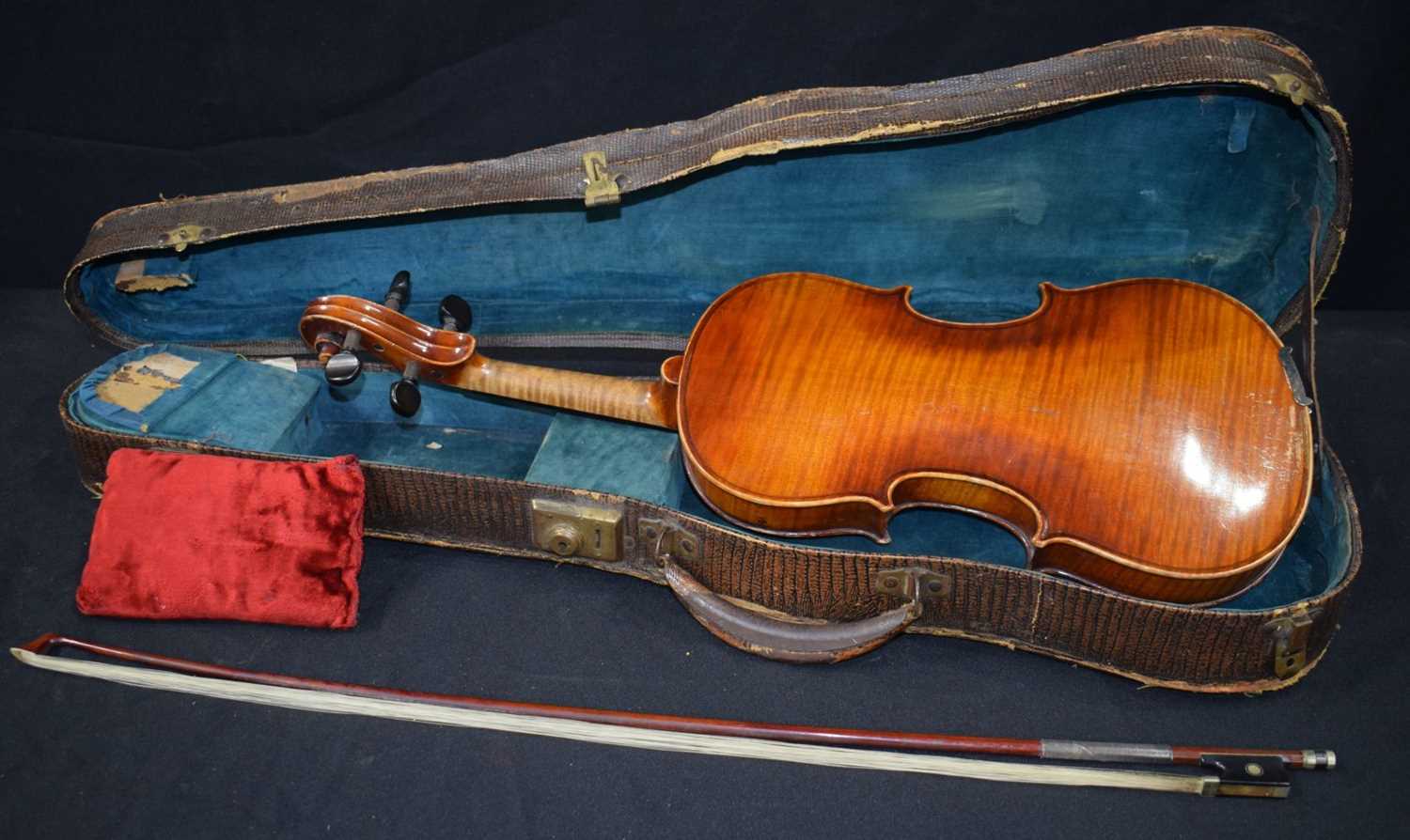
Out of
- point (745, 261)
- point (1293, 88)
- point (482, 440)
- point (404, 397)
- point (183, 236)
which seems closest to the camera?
point (1293, 88)

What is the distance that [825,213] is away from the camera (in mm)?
2232

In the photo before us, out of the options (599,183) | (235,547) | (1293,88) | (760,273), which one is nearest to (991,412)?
(760,273)

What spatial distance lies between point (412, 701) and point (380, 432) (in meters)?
0.77

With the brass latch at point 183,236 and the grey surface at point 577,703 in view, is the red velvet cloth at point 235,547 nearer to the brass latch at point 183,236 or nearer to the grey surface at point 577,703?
the grey surface at point 577,703

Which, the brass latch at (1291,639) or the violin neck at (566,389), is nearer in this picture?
the brass latch at (1291,639)

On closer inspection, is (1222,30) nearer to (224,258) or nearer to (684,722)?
(684,722)

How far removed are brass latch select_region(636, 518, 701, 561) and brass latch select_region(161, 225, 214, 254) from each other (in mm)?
1087

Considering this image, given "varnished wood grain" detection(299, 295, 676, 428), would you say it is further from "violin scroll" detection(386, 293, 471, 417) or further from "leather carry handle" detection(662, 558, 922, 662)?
"leather carry handle" detection(662, 558, 922, 662)

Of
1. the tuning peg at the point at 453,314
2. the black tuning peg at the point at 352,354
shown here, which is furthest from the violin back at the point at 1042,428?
the black tuning peg at the point at 352,354

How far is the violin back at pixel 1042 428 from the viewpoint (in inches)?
70.5

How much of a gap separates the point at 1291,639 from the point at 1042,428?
0.56 m

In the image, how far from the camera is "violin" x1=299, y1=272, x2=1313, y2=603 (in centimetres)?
180

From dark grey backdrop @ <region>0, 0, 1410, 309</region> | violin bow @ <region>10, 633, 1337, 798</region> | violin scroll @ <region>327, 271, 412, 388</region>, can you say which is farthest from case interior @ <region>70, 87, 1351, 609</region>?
dark grey backdrop @ <region>0, 0, 1410, 309</region>

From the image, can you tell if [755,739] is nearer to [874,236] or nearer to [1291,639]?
[1291,639]
